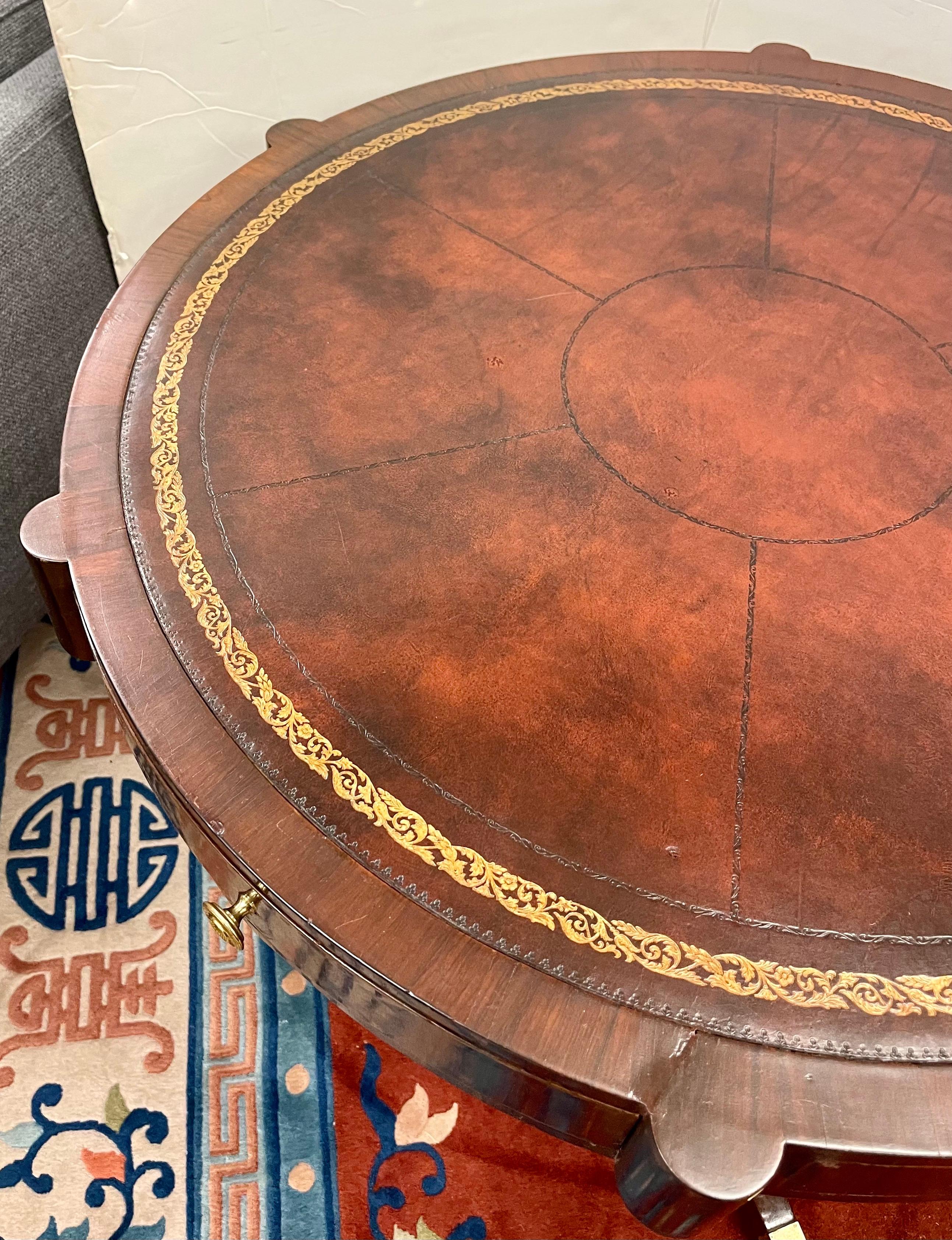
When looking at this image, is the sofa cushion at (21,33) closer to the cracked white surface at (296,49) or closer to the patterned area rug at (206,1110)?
the cracked white surface at (296,49)

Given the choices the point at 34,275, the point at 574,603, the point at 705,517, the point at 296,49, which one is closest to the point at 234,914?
the point at 574,603

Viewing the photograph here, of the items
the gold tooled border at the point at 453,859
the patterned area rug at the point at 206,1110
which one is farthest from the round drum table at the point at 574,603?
the patterned area rug at the point at 206,1110

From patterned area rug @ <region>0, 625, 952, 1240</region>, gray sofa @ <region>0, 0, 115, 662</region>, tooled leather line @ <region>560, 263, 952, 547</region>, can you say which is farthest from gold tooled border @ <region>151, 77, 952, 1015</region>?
patterned area rug @ <region>0, 625, 952, 1240</region>

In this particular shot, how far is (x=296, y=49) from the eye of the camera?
4.54 ft

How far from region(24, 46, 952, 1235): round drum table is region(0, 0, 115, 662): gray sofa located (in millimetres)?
373

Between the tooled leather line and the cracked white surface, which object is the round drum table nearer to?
the tooled leather line

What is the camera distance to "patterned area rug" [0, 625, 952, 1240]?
105cm

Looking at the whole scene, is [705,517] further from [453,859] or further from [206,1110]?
[206,1110]

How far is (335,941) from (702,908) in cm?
24

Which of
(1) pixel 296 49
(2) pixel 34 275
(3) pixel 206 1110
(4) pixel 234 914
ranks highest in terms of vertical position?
(1) pixel 296 49

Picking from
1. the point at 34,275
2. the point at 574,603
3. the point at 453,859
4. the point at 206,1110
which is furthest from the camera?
the point at 34,275

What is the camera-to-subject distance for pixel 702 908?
65 centimetres

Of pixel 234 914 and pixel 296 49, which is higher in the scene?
pixel 296 49

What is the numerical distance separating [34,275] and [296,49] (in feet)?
1.60
